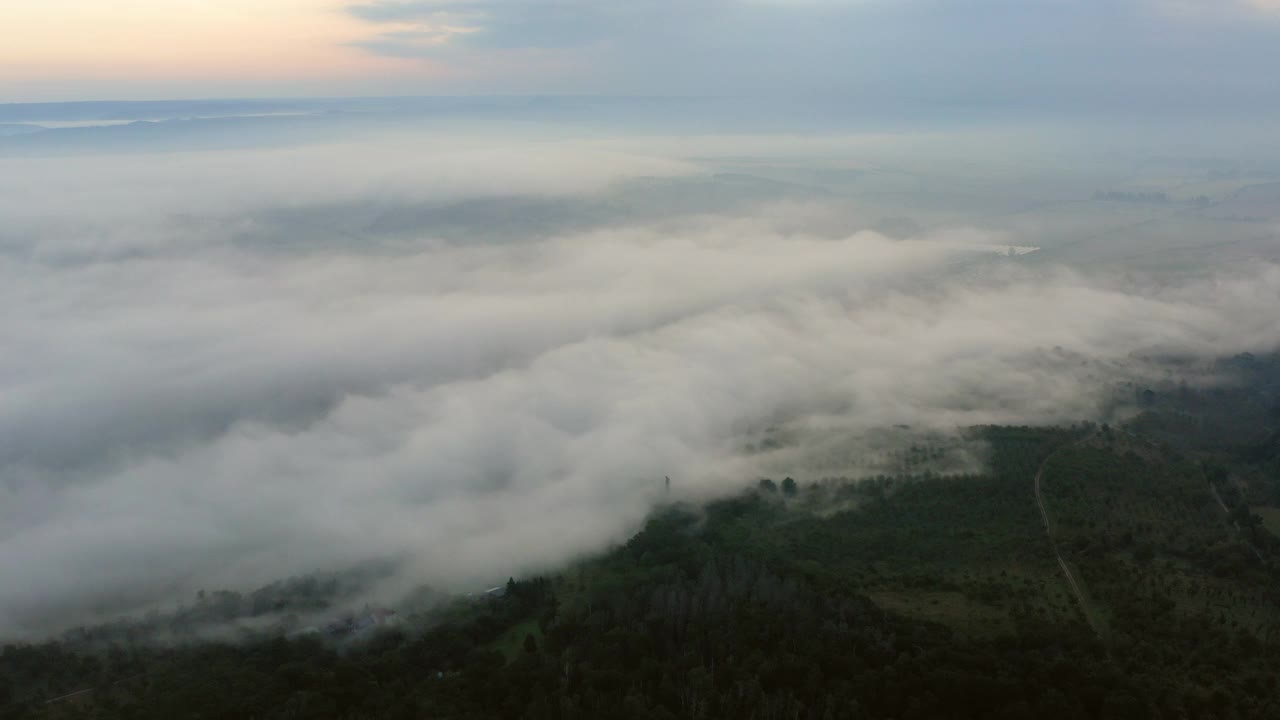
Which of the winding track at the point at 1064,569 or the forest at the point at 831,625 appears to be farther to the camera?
the winding track at the point at 1064,569

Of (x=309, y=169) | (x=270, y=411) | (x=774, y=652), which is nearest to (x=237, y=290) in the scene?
(x=270, y=411)

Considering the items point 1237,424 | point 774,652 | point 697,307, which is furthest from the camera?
point 697,307

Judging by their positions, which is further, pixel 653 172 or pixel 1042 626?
pixel 653 172

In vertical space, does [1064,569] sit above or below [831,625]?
below

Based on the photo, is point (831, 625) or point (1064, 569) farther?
point (1064, 569)

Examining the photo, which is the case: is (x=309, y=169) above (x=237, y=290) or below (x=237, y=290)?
above

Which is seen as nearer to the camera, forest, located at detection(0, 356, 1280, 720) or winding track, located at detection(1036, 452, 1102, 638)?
forest, located at detection(0, 356, 1280, 720)

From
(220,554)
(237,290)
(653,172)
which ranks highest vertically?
(653,172)

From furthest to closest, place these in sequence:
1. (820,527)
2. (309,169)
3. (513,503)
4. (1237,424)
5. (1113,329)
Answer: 1. (309,169)
2. (1113,329)
3. (1237,424)
4. (513,503)
5. (820,527)

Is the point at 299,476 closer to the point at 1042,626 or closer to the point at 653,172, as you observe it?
the point at 1042,626

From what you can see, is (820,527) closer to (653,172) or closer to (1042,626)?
(1042,626)
